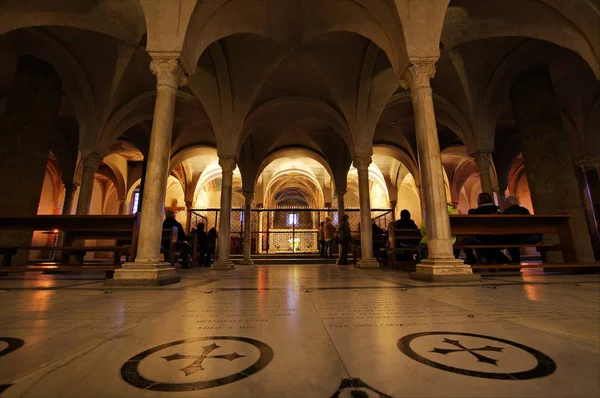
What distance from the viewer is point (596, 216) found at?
10469 millimetres

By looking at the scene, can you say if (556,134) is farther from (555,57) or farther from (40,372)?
(40,372)

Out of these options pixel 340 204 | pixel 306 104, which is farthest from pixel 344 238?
pixel 306 104

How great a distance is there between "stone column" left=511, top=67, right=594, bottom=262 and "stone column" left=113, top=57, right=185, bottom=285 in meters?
8.51

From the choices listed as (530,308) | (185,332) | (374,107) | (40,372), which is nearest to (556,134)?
(374,107)

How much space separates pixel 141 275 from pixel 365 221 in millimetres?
6209

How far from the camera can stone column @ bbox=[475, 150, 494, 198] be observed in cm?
940

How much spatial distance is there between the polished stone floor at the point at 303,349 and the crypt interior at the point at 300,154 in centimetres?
1

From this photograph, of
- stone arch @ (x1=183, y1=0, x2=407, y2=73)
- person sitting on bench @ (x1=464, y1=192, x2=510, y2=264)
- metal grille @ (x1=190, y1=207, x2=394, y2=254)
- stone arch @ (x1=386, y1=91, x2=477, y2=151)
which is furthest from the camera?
metal grille @ (x1=190, y1=207, x2=394, y2=254)

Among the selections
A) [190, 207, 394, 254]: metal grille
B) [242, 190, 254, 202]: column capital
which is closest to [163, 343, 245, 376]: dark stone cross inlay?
[242, 190, 254, 202]: column capital

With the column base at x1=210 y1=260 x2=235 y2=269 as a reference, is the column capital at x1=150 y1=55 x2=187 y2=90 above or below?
above

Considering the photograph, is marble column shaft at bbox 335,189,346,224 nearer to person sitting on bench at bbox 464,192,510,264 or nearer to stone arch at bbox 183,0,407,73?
person sitting on bench at bbox 464,192,510,264

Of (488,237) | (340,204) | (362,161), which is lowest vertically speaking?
(488,237)

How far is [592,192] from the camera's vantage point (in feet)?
36.4

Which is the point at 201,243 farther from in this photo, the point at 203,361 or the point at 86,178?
the point at 203,361
